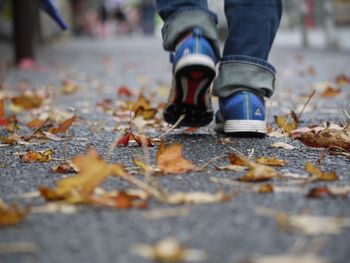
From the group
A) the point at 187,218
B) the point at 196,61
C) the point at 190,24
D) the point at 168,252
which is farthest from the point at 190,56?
the point at 168,252

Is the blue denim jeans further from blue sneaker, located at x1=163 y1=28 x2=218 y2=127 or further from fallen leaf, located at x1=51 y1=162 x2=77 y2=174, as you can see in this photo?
fallen leaf, located at x1=51 y1=162 x2=77 y2=174

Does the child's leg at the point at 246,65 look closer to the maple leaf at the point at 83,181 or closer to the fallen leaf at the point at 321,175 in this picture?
the fallen leaf at the point at 321,175

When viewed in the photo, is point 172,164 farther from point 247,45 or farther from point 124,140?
point 247,45

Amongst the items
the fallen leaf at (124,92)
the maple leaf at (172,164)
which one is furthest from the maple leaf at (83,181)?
the fallen leaf at (124,92)

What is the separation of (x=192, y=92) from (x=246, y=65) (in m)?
0.26

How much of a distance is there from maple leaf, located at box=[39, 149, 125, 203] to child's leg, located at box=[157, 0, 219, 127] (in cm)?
59

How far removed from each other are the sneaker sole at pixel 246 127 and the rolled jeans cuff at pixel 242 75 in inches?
3.9

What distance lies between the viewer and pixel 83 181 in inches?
52.7

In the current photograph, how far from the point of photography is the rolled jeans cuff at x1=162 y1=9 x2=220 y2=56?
6.58ft

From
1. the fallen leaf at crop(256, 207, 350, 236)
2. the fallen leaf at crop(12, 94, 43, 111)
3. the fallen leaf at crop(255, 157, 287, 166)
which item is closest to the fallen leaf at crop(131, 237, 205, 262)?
the fallen leaf at crop(256, 207, 350, 236)

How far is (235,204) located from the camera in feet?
4.52

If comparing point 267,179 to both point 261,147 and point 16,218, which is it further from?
point 16,218

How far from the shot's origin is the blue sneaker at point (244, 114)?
2.14 metres

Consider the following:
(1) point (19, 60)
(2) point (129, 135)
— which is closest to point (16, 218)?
(2) point (129, 135)
